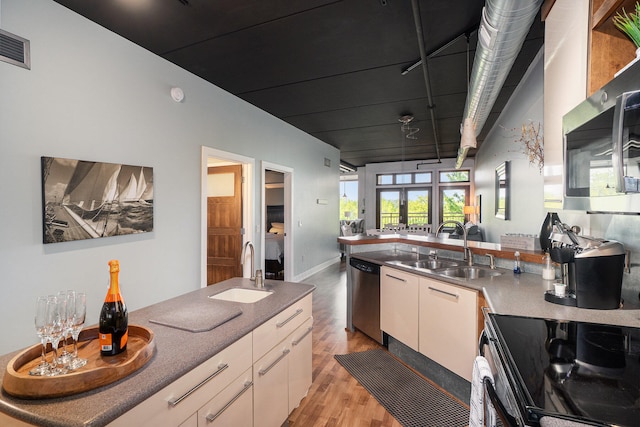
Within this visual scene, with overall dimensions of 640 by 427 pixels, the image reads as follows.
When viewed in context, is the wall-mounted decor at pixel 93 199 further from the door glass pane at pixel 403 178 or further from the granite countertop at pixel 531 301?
the door glass pane at pixel 403 178

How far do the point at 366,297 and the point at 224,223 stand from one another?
233 cm

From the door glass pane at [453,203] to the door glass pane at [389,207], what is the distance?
4.84 feet

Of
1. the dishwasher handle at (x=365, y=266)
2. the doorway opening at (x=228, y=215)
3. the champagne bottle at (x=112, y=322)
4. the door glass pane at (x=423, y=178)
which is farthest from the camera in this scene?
the door glass pane at (x=423, y=178)

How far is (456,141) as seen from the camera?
7211 mm

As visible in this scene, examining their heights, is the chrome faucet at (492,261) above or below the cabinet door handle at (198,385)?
above

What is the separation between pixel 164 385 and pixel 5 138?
6.58 feet

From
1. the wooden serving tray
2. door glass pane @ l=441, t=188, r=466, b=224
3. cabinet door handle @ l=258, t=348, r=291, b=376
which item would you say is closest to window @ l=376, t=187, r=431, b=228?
door glass pane @ l=441, t=188, r=466, b=224

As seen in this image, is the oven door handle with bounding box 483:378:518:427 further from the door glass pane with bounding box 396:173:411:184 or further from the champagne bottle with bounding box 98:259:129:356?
the door glass pane with bounding box 396:173:411:184

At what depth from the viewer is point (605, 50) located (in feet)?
4.53

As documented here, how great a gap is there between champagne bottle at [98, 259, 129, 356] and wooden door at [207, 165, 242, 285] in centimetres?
328

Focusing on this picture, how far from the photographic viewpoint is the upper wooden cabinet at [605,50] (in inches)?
53.6

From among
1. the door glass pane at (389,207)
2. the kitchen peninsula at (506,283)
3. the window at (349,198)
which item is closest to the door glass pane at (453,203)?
the door glass pane at (389,207)

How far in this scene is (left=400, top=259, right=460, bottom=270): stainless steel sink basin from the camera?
9.45 ft

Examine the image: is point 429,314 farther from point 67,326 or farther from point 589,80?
point 67,326
